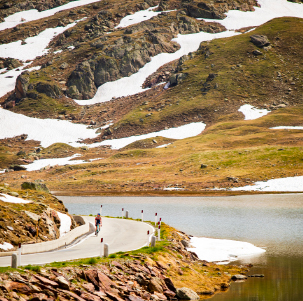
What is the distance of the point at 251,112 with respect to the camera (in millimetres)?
156250

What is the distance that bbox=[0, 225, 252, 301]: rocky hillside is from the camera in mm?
14176

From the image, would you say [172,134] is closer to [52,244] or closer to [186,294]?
[52,244]

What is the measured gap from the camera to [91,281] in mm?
16578

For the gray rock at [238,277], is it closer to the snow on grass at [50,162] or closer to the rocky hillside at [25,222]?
the rocky hillside at [25,222]

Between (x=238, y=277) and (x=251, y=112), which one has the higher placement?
(x=238, y=277)

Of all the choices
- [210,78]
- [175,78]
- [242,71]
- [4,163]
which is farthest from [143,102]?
[4,163]

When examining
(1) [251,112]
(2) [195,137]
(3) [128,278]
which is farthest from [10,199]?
(1) [251,112]

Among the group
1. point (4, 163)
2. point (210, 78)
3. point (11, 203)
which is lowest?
point (4, 163)

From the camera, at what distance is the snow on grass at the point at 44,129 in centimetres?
16824

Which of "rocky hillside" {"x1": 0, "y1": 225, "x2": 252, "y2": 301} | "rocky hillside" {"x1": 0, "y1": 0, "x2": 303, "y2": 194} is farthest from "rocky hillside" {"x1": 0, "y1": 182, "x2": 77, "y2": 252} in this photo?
"rocky hillside" {"x1": 0, "y1": 0, "x2": 303, "y2": 194}

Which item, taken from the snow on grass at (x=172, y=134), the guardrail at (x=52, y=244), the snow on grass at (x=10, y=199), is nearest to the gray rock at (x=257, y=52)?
the snow on grass at (x=172, y=134)

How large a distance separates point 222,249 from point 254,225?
13121mm

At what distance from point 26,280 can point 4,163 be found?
5369 inches

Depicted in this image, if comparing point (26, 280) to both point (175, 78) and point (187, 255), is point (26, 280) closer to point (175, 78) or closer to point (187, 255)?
point (187, 255)
